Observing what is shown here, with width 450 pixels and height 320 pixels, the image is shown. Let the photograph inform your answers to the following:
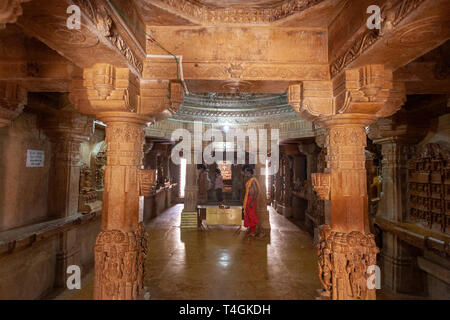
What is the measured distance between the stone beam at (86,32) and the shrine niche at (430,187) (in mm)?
4927

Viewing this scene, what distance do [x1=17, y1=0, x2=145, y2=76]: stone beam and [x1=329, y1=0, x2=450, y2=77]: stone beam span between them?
206cm

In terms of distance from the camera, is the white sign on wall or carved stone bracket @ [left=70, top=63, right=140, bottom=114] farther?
the white sign on wall

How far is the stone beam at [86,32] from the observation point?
4.66 feet

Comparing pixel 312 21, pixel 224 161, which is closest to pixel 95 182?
pixel 312 21

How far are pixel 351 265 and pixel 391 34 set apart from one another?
7.28 ft

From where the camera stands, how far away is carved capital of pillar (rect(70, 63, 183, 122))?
2143mm

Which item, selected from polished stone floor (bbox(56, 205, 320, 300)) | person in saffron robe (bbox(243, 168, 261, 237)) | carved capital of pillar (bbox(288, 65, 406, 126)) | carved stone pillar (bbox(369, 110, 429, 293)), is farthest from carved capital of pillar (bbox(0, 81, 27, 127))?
carved stone pillar (bbox(369, 110, 429, 293))

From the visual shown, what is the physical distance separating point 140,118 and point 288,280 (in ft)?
12.0

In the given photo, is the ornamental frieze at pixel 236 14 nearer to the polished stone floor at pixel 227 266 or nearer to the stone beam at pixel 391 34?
the stone beam at pixel 391 34

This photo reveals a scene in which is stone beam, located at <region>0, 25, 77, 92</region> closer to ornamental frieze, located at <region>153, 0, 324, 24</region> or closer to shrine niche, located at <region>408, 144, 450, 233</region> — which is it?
ornamental frieze, located at <region>153, 0, 324, 24</region>

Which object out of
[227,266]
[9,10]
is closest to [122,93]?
[9,10]

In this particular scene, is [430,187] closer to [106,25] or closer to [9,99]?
[106,25]

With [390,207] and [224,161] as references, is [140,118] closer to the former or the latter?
[390,207]
